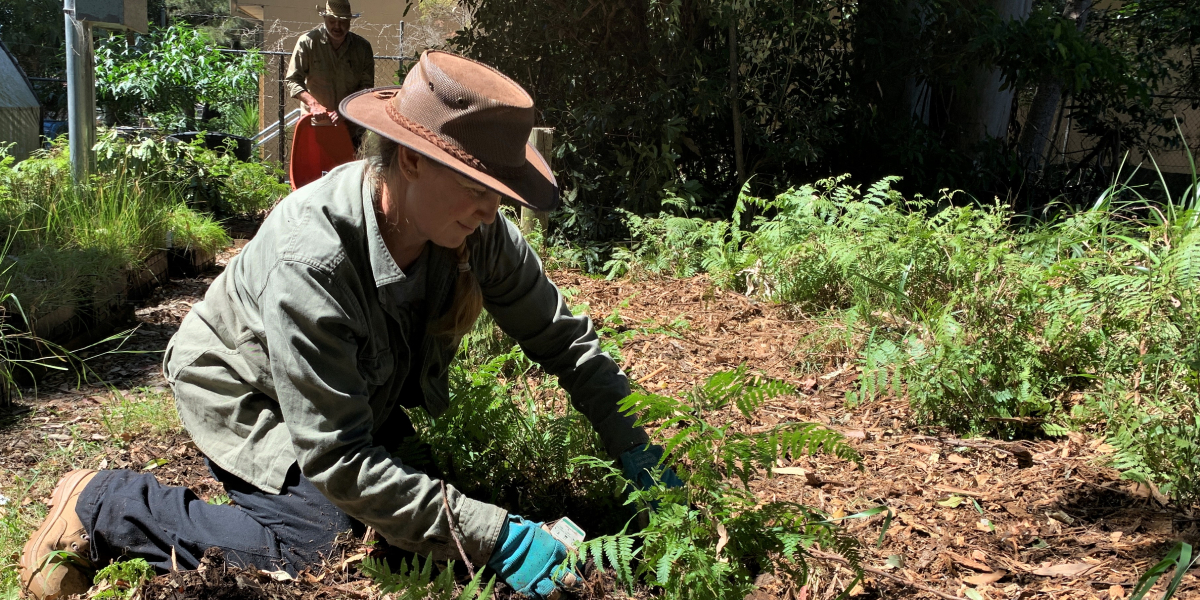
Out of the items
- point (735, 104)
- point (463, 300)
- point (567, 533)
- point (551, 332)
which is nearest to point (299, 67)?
point (735, 104)

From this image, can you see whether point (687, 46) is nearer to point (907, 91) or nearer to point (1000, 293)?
point (907, 91)

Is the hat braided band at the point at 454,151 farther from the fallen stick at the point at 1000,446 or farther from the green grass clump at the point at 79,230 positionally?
the green grass clump at the point at 79,230

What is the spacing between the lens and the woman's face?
201cm

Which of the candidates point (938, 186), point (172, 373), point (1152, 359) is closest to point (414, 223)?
point (172, 373)

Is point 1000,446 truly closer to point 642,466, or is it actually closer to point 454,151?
point 642,466

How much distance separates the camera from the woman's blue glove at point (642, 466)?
7.68 ft

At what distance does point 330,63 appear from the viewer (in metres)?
6.95

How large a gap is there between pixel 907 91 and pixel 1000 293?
492 cm

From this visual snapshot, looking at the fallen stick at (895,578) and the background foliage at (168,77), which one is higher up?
the background foliage at (168,77)

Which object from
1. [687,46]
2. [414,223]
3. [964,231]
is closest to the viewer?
[414,223]

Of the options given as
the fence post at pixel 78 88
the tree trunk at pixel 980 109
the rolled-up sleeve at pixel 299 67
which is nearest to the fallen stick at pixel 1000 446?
the fence post at pixel 78 88

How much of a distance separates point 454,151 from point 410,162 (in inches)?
5.9

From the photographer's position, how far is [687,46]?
696cm

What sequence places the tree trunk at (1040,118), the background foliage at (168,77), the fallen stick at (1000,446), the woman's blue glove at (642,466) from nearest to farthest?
the woman's blue glove at (642,466) < the fallen stick at (1000,446) < the tree trunk at (1040,118) < the background foliage at (168,77)
